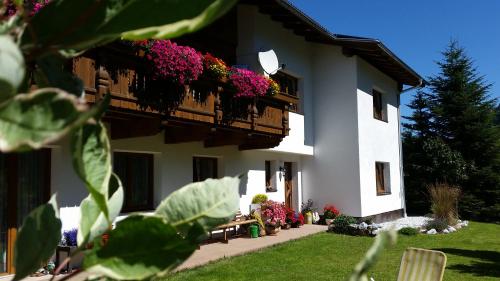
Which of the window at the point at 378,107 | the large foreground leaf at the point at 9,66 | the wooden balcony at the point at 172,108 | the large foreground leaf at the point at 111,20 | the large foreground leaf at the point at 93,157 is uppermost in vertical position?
the window at the point at 378,107

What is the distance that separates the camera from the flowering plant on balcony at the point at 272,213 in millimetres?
13836

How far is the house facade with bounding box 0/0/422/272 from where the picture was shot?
8086 millimetres

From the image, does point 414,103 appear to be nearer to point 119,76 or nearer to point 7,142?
point 119,76

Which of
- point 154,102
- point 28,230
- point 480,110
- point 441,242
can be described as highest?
point 480,110

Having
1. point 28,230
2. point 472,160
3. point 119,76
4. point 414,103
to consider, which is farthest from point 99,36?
point 414,103

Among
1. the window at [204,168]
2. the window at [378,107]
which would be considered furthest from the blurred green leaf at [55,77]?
the window at [378,107]

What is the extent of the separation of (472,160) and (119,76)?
20.5 meters

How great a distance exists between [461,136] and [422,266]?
19642 mm

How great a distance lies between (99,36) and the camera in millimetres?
498

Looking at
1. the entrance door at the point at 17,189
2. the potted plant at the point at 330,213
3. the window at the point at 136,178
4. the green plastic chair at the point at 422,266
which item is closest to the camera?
the green plastic chair at the point at 422,266

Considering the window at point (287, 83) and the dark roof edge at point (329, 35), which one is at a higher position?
the dark roof edge at point (329, 35)

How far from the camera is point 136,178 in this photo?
415 inches

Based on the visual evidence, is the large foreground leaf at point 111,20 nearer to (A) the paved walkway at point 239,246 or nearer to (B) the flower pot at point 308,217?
(A) the paved walkway at point 239,246

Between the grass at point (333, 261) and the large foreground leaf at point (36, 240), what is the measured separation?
265 inches
